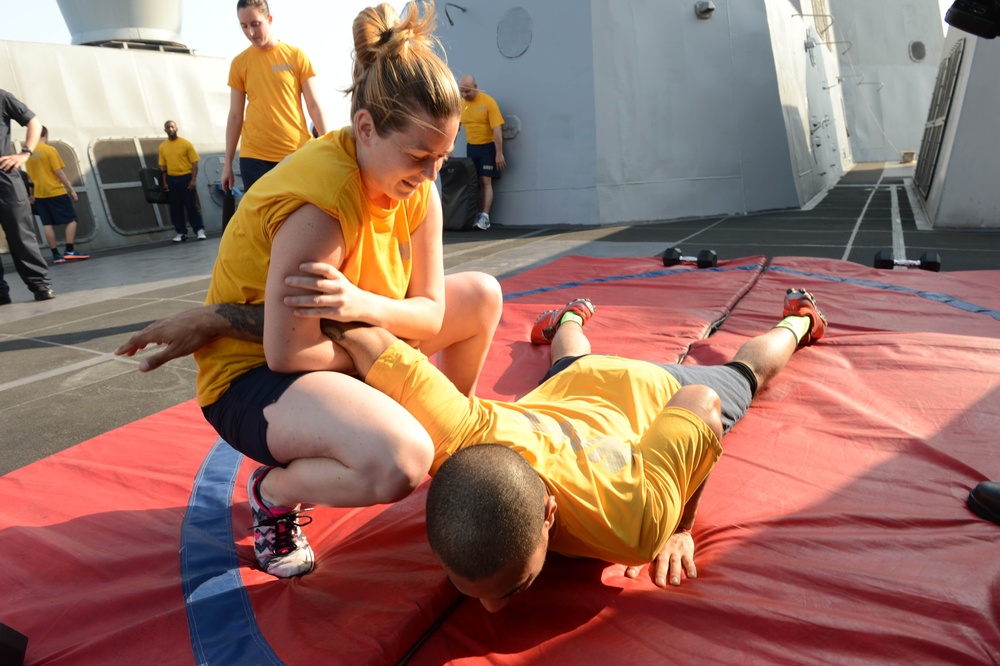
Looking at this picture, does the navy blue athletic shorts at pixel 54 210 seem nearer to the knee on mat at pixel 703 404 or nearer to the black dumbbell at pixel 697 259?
the black dumbbell at pixel 697 259

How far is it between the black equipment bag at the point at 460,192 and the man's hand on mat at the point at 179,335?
710cm

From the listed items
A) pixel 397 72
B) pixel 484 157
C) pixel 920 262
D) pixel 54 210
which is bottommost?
pixel 920 262

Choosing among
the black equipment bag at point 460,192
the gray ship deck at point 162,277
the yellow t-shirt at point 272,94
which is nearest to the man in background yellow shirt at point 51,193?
the gray ship deck at point 162,277

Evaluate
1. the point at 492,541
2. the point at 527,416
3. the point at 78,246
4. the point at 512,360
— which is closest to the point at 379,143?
the point at 527,416

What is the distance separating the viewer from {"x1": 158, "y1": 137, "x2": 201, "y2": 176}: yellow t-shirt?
9.91 meters

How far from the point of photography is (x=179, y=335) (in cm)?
168

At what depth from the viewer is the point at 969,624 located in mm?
1342

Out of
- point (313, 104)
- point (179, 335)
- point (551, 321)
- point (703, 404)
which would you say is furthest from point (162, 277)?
point (703, 404)

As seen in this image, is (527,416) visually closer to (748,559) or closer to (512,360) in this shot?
(748,559)

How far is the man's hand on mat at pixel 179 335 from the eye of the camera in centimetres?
168

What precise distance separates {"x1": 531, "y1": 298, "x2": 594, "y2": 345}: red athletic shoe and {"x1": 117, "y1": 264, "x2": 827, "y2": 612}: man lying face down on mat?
100 centimetres

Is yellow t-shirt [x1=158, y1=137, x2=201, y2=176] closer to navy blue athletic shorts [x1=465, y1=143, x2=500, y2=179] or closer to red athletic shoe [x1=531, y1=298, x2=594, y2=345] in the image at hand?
navy blue athletic shorts [x1=465, y1=143, x2=500, y2=179]

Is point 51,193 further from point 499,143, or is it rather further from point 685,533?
point 685,533

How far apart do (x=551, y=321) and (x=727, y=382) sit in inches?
39.9
